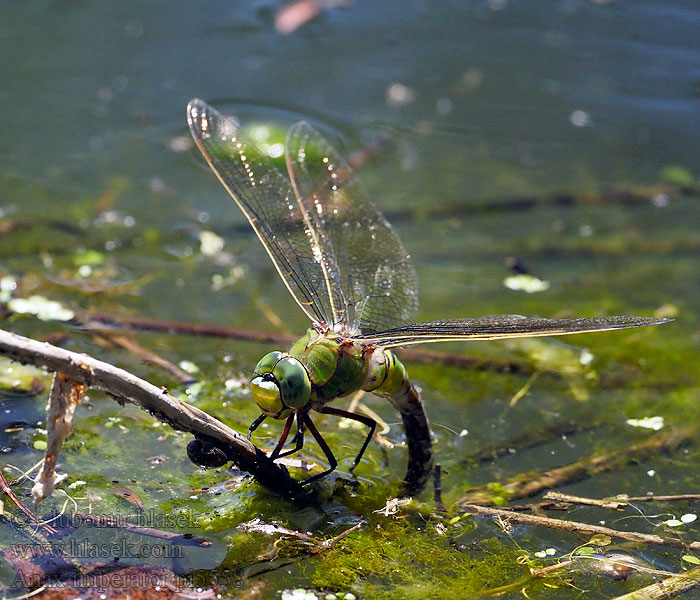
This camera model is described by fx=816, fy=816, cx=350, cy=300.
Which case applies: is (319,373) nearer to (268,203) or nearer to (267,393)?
(267,393)

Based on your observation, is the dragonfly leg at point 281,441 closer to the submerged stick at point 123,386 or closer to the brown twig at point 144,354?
the submerged stick at point 123,386

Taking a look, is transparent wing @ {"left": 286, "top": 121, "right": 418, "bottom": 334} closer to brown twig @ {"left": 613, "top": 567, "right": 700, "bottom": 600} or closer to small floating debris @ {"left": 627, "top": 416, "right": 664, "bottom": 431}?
small floating debris @ {"left": 627, "top": 416, "right": 664, "bottom": 431}

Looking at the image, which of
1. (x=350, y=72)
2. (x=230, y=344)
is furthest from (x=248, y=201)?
(x=350, y=72)

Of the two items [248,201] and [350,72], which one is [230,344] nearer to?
[248,201]

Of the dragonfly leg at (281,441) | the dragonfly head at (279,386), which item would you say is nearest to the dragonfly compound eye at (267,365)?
the dragonfly head at (279,386)

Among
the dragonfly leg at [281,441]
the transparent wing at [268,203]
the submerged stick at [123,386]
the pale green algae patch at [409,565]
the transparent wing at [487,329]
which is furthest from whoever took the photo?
the transparent wing at [268,203]
